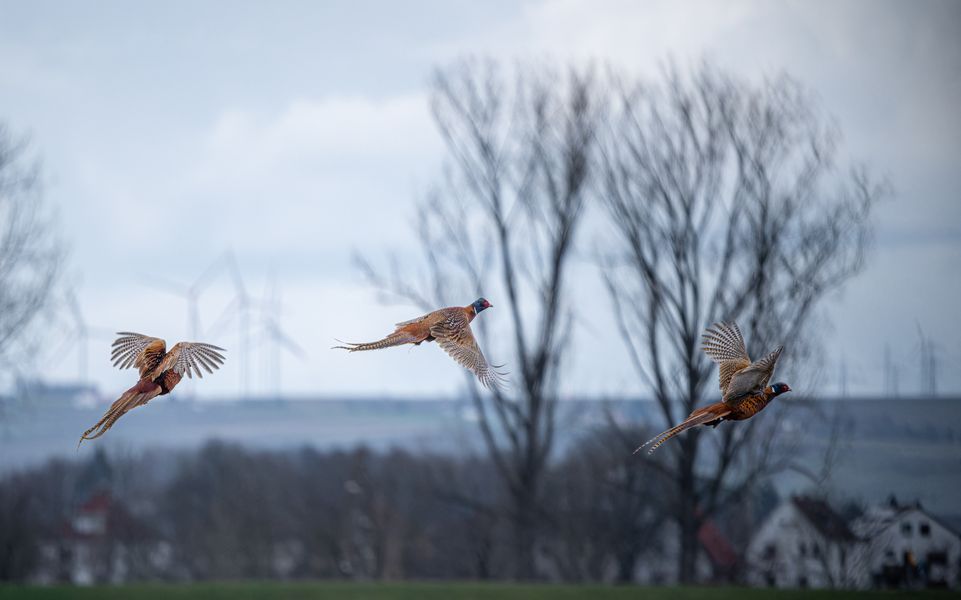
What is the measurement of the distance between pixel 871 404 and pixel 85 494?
105 ft

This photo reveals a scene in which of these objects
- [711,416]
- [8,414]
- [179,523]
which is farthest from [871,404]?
[179,523]

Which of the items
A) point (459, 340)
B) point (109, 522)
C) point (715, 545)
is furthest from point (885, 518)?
point (109, 522)

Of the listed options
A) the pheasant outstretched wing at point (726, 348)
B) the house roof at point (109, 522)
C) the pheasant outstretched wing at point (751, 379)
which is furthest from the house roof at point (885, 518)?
the house roof at point (109, 522)

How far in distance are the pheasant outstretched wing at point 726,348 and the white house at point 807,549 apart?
1083cm

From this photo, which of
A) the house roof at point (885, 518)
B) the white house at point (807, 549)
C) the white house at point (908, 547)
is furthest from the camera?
the white house at point (807, 549)

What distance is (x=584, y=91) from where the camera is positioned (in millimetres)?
22453

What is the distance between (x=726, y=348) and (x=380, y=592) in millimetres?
13701

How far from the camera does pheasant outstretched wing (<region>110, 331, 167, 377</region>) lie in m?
6.88

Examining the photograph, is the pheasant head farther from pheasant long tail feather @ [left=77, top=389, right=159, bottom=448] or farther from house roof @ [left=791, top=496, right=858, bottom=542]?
house roof @ [left=791, top=496, right=858, bottom=542]

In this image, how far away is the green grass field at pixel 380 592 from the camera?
1873 cm

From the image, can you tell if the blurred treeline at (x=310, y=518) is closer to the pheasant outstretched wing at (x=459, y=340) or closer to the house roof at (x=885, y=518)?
the house roof at (x=885, y=518)

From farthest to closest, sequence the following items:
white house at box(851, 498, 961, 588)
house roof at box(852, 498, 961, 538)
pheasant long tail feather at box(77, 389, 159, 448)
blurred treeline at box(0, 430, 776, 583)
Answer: blurred treeline at box(0, 430, 776, 583)
white house at box(851, 498, 961, 588)
house roof at box(852, 498, 961, 538)
pheasant long tail feather at box(77, 389, 159, 448)

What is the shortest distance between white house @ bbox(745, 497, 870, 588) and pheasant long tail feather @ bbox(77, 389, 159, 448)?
13979mm

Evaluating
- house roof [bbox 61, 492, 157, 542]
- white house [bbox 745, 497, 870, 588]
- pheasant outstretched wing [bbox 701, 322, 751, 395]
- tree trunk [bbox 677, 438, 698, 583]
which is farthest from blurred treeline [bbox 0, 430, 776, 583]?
pheasant outstretched wing [bbox 701, 322, 751, 395]
